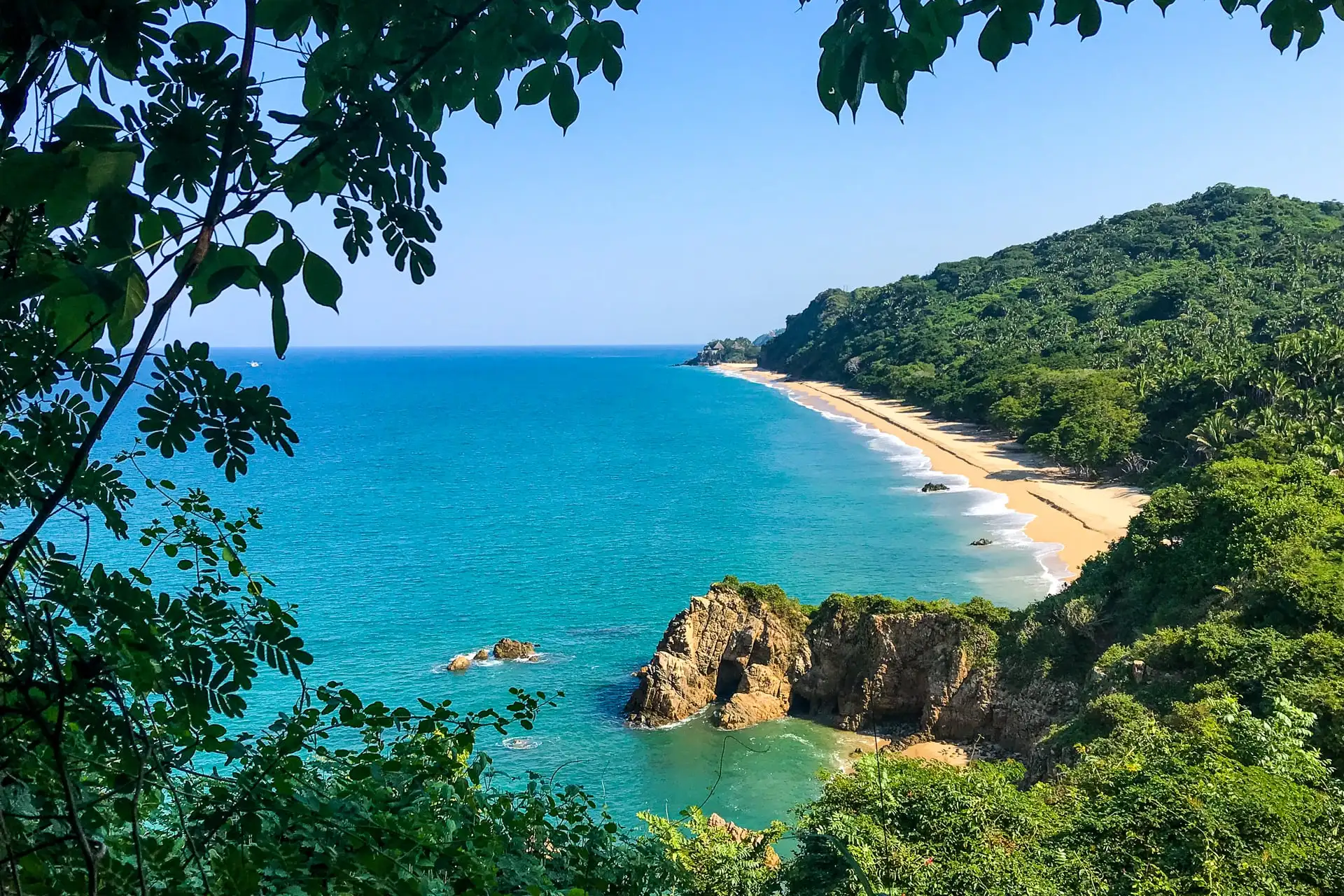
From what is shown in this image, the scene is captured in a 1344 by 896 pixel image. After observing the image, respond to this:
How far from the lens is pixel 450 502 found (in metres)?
47.9

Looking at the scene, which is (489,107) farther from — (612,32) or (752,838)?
(752,838)

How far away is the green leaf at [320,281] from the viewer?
1.10m

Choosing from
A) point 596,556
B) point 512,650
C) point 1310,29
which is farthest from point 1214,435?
point 1310,29

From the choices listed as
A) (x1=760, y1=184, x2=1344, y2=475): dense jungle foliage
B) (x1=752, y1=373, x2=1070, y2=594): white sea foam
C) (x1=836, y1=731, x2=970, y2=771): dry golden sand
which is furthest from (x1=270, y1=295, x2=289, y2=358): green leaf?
(x1=760, y1=184, x2=1344, y2=475): dense jungle foliage

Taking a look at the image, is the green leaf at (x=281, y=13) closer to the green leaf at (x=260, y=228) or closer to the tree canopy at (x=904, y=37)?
the green leaf at (x=260, y=228)

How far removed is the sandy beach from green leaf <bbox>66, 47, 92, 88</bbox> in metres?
32.1

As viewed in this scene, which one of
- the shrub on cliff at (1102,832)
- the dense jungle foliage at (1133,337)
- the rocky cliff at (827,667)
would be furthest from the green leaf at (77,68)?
the dense jungle foliage at (1133,337)

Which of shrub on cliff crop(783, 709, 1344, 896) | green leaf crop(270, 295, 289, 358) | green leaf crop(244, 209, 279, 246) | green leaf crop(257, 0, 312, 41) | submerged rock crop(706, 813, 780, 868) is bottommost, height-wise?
submerged rock crop(706, 813, 780, 868)

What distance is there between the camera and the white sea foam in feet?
104

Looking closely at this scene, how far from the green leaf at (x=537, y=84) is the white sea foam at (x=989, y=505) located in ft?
99.6

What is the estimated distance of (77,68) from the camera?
4.51ft

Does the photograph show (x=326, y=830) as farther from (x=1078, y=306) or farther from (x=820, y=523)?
(x=1078, y=306)

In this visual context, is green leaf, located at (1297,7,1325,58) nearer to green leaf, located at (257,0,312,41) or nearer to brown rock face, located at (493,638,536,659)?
green leaf, located at (257,0,312,41)

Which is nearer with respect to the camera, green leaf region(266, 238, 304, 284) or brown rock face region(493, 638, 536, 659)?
green leaf region(266, 238, 304, 284)
